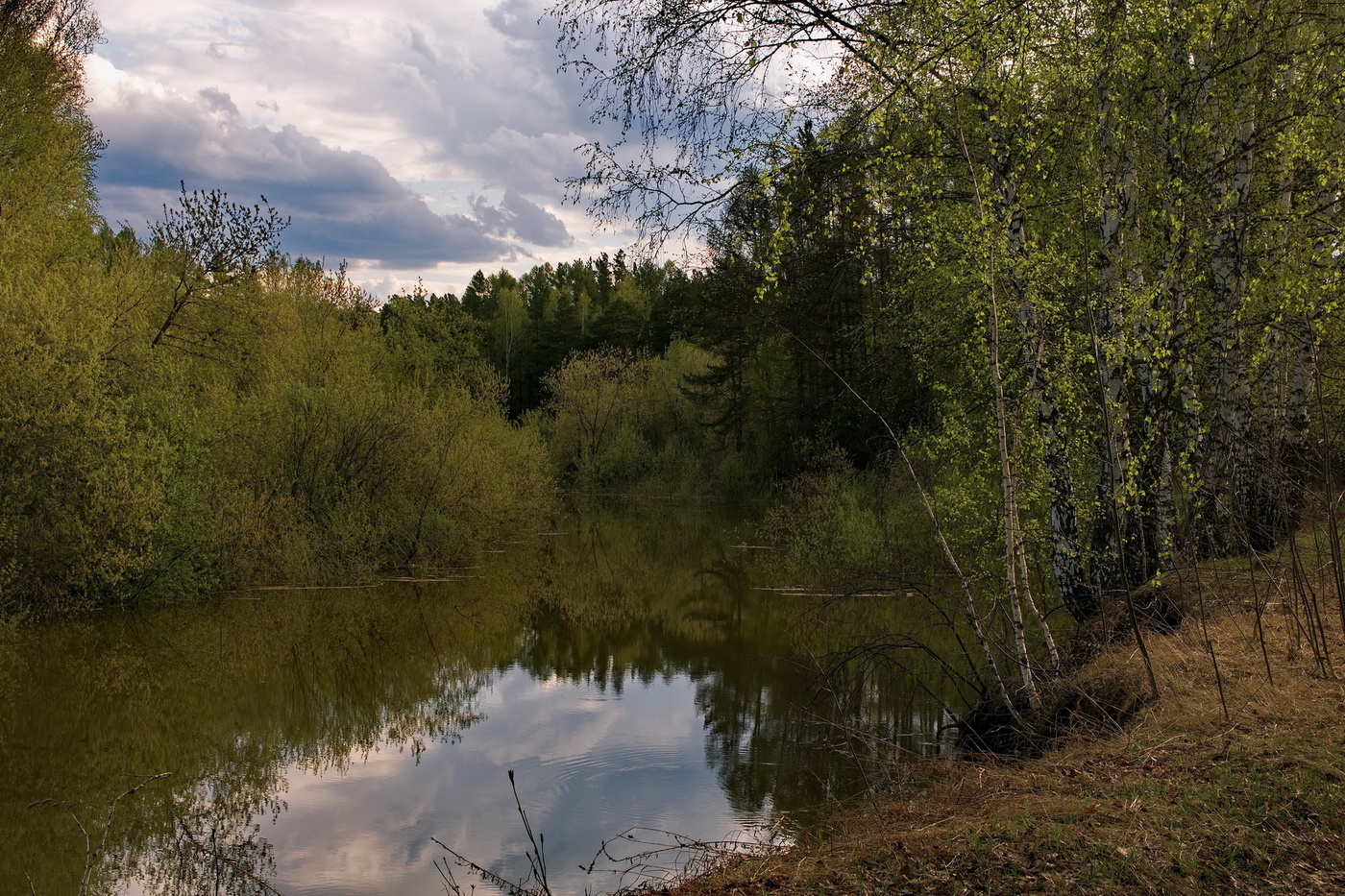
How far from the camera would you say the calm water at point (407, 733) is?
23.2ft

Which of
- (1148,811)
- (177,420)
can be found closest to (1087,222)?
(1148,811)

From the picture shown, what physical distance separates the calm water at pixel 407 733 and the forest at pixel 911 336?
65.9 inches

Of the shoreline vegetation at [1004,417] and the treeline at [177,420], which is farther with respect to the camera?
the treeline at [177,420]

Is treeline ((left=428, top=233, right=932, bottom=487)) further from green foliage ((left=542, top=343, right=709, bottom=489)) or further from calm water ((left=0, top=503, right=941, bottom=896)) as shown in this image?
calm water ((left=0, top=503, right=941, bottom=896))

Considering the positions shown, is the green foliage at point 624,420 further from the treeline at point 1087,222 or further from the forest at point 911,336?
the treeline at point 1087,222

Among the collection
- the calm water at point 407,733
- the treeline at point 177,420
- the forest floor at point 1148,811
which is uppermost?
the treeline at point 177,420

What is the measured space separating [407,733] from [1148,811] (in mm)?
7416

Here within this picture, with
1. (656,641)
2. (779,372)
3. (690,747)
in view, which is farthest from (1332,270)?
(779,372)

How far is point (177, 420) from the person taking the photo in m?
14.5

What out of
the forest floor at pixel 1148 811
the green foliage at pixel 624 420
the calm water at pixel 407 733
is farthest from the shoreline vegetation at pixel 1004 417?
the green foliage at pixel 624 420

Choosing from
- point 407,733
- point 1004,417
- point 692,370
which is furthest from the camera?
point 692,370

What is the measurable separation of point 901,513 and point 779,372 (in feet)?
54.0

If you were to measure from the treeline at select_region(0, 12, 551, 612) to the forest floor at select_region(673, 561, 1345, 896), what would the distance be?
36.2 feet

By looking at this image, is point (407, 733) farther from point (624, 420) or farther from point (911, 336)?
point (624, 420)
